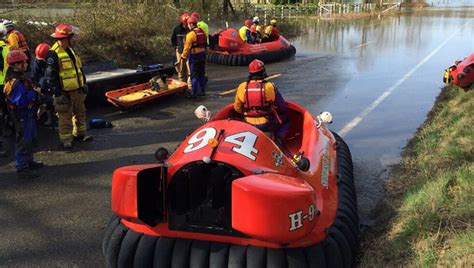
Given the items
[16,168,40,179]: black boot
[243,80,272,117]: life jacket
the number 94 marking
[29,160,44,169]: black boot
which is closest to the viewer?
the number 94 marking

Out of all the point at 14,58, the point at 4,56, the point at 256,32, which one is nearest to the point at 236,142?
the point at 14,58

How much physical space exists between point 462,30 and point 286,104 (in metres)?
25.4

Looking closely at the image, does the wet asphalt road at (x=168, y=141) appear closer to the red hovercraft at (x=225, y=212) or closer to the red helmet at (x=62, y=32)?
the red hovercraft at (x=225, y=212)

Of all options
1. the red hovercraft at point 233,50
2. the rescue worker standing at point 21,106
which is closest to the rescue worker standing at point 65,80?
the rescue worker standing at point 21,106

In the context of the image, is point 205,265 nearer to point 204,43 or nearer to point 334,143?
point 334,143

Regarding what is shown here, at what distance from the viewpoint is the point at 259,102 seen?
17.2 ft

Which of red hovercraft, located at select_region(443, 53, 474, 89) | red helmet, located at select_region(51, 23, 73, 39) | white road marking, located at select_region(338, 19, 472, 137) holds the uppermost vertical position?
red helmet, located at select_region(51, 23, 73, 39)

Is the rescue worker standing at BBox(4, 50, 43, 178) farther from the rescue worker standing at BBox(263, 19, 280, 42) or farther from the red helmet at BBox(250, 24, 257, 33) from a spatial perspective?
the rescue worker standing at BBox(263, 19, 280, 42)

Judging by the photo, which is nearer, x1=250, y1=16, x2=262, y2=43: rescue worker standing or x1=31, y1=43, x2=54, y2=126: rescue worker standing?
x1=31, y1=43, x2=54, y2=126: rescue worker standing

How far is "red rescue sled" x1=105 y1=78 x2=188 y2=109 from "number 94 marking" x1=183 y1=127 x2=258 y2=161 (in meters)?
5.29

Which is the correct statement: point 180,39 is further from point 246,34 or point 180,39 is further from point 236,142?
point 236,142

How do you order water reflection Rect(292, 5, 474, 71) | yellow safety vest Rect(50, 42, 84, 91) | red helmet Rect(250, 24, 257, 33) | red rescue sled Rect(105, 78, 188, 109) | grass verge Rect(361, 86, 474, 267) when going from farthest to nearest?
water reflection Rect(292, 5, 474, 71), red helmet Rect(250, 24, 257, 33), red rescue sled Rect(105, 78, 188, 109), yellow safety vest Rect(50, 42, 84, 91), grass verge Rect(361, 86, 474, 267)

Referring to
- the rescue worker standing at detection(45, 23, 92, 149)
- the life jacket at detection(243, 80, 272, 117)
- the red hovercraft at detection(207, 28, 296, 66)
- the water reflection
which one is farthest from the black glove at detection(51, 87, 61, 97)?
the water reflection

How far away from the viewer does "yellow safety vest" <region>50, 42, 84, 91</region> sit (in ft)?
22.3
